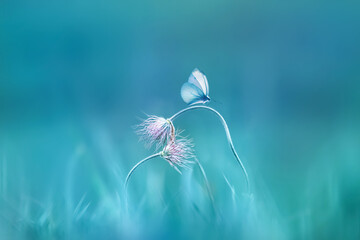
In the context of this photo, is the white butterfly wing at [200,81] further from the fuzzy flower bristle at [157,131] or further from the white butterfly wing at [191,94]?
the fuzzy flower bristle at [157,131]

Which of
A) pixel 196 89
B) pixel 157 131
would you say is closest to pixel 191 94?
pixel 196 89

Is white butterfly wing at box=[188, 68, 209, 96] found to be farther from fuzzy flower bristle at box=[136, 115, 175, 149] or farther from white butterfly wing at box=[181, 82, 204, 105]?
fuzzy flower bristle at box=[136, 115, 175, 149]

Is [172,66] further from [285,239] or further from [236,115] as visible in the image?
[285,239]

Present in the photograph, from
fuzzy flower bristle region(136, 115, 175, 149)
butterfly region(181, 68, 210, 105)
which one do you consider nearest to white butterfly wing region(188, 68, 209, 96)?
butterfly region(181, 68, 210, 105)

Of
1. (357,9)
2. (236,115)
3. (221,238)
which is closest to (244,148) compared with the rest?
(236,115)

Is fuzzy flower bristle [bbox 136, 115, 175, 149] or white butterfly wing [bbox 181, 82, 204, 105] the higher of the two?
→ white butterfly wing [bbox 181, 82, 204, 105]

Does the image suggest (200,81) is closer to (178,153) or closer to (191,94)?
(191,94)
